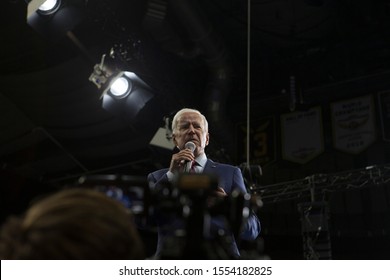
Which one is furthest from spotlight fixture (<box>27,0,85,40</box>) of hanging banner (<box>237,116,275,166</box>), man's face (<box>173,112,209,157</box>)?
hanging banner (<box>237,116,275,166</box>)

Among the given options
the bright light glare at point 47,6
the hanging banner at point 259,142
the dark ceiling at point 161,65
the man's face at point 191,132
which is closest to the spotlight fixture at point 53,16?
the bright light glare at point 47,6

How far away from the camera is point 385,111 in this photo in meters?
4.94

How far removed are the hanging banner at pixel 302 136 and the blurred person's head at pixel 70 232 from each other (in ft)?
15.6

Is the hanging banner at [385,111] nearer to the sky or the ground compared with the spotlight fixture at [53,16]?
nearer to the sky

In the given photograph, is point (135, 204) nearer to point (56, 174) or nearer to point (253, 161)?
point (253, 161)

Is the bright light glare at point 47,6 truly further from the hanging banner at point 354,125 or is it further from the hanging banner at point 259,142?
the hanging banner at point 354,125

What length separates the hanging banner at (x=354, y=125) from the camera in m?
4.94

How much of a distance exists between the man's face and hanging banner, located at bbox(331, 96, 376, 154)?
3522 mm

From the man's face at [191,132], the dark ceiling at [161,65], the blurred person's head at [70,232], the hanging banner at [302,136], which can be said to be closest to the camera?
the blurred person's head at [70,232]

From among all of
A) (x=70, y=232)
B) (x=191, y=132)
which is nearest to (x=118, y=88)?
(x=191, y=132)

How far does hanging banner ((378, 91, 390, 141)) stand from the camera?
16.0ft

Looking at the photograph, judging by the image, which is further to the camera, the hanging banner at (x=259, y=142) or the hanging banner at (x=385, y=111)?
the hanging banner at (x=259, y=142)

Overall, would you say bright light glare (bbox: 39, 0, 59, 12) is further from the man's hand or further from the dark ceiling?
the man's hand

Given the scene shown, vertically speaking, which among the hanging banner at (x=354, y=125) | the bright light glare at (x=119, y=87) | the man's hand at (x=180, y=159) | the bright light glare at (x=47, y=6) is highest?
the hanging banner at (x=354, y=125)
